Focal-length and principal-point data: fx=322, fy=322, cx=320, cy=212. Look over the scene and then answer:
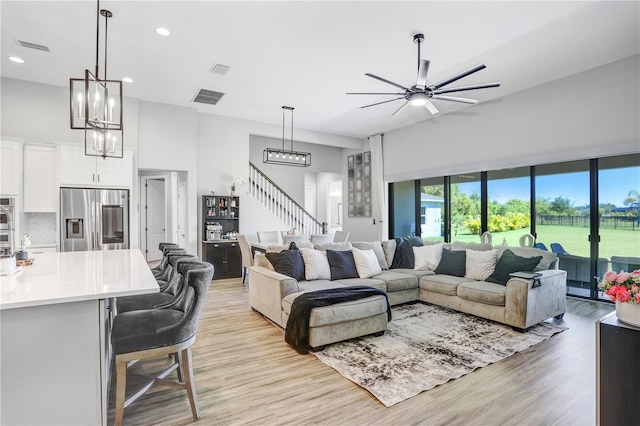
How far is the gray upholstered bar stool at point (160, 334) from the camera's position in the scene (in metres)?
1.99

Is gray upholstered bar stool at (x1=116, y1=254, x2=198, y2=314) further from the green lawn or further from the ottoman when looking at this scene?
the green lawn

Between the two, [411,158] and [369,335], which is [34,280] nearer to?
[369,335]

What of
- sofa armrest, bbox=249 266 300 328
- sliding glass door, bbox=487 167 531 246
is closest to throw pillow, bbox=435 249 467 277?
sliding glass door, bbox=487 167 531 246

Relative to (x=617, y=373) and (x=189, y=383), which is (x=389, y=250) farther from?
(x=189, y=383)

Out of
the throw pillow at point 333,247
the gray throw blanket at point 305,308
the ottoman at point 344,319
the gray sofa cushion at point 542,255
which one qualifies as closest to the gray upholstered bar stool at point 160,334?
the gray throw blanket at point 305,308

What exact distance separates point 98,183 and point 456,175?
273 inches

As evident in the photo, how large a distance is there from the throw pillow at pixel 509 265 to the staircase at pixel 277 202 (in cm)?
509

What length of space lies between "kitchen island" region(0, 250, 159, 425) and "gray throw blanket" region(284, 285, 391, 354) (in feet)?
5.56

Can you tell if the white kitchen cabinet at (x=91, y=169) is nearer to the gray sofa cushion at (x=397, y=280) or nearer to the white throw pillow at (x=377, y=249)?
the white throw pillow at (x=377, y=249)

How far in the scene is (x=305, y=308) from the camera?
3227 millimetres

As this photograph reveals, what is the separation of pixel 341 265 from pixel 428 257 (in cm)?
158

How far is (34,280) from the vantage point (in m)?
2.04

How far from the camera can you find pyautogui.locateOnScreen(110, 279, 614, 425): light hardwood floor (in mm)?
2182

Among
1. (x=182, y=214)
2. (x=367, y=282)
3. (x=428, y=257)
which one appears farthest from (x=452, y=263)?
(x=182, y=214)
